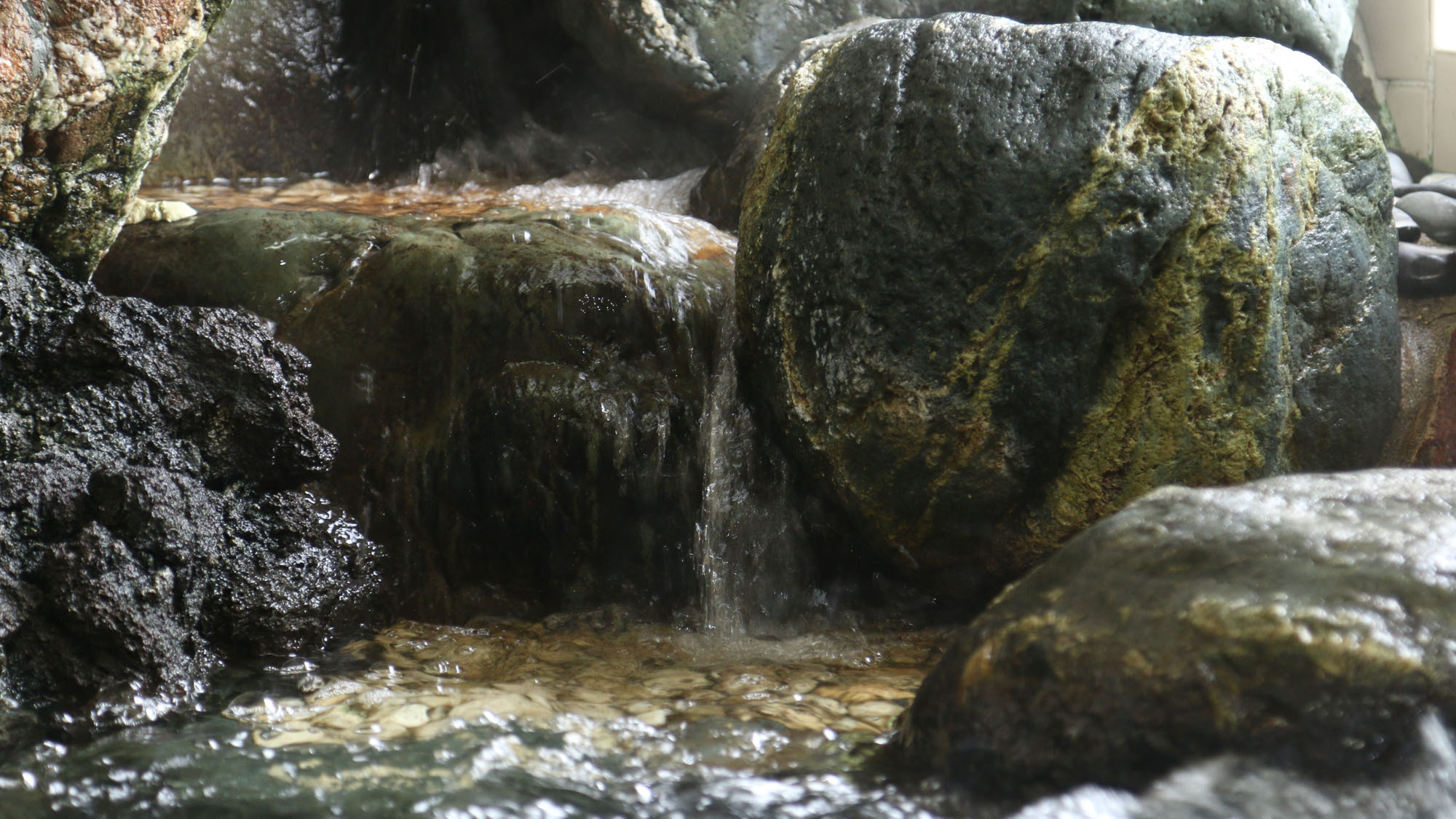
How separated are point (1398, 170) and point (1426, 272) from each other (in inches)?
48.1

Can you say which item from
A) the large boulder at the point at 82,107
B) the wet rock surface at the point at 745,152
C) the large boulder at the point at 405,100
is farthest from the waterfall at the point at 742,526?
the large boulder at the point at 405,100

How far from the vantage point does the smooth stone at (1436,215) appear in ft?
15.1

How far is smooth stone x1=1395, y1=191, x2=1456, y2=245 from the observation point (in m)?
4.60

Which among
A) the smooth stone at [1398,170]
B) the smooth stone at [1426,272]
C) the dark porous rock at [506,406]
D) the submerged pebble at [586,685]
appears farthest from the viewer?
the smooth stone at [1398,170]

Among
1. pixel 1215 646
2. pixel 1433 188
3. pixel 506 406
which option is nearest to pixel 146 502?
pixel 506 406

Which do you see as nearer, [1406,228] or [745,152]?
[1406,228]

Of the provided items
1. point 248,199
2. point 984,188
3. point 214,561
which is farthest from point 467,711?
point 248,199

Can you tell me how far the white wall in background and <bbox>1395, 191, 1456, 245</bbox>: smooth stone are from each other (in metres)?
1.34

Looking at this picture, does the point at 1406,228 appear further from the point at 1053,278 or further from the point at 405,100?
the point at 405,100

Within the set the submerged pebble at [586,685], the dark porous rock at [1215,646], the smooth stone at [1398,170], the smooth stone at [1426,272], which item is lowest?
the submerged pebble at [586,685]

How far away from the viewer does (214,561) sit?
314 cm

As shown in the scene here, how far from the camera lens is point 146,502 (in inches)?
115

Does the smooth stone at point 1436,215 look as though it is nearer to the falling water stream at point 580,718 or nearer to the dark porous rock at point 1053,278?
the dark porous rock at point 1053,278

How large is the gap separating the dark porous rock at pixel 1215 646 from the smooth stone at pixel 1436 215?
2.62 meters
